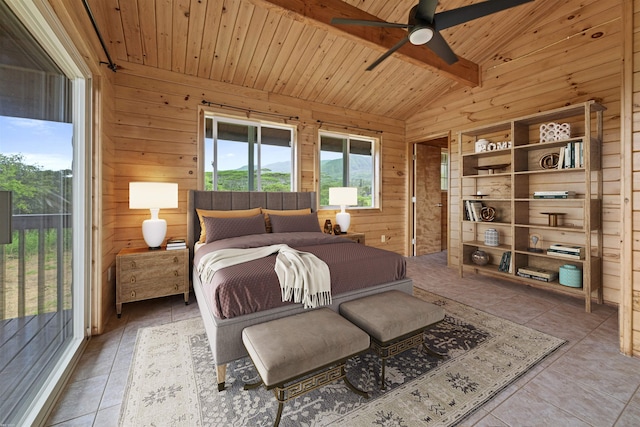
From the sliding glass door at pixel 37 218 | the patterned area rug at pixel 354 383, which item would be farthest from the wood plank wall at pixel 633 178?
the sliding glass door at pixel 37 218

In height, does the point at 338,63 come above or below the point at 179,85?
above

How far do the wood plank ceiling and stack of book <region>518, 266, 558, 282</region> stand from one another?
272cm

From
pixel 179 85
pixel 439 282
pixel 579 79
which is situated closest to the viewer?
pixel 579 79

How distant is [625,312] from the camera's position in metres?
1.92

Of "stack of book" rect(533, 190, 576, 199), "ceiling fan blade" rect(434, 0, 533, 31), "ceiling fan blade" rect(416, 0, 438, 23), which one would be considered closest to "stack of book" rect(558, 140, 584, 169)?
"stack of book" rect(533, 190, 576, 199)

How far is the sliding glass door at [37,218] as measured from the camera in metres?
1.19

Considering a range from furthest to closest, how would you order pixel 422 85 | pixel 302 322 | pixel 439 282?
1. pixel 422 85
2. pixel 439 282
3. pixel 302 322

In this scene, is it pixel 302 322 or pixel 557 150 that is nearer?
pixel 302 322

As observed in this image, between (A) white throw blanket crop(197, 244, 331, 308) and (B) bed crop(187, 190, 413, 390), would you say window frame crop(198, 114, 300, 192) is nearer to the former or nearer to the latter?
(B) bed crop(187, 190, 413, 390)

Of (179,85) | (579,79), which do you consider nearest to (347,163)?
(179,85)

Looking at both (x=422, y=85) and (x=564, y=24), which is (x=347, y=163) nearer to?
(x=422, y=85)

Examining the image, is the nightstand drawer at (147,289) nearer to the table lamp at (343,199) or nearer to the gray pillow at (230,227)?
the gray pillow at (230,227)

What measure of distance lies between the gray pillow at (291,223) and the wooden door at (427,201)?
2.73 meters

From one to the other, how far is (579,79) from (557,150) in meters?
0.81
